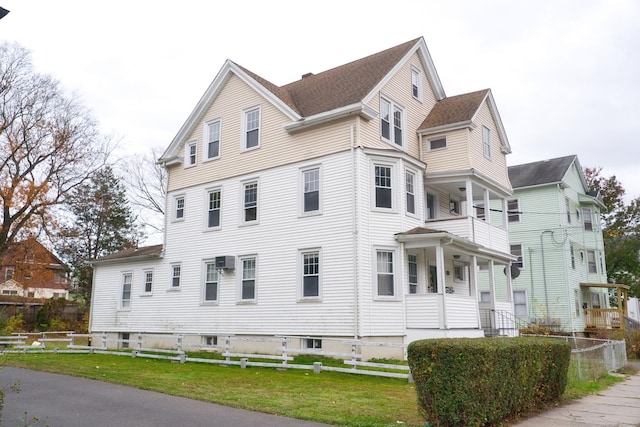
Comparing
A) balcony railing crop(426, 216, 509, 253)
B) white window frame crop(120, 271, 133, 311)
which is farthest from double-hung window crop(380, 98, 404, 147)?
white window frame crop(120, 271, 133, 311)

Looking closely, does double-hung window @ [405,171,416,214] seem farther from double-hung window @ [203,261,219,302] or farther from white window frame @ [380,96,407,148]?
double-hung window @ [203,261,219,302]

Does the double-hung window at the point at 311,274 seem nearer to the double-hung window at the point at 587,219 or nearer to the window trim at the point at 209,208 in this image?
the window trim at the point at 209,208

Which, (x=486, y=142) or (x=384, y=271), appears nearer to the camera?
(x=384, y=271)

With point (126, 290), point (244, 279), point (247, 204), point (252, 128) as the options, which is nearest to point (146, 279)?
point (126, 290)

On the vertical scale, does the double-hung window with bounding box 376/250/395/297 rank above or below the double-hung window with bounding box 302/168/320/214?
below

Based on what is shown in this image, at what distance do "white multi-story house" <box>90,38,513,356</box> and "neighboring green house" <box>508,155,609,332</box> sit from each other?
10.6 metres

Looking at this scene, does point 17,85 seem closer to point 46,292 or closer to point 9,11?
point 9,11

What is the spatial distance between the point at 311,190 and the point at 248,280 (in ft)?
13.6

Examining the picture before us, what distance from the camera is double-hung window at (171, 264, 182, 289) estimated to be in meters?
22.2

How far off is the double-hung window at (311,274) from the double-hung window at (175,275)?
6.57 metres

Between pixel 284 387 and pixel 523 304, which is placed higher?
pixel 523 304

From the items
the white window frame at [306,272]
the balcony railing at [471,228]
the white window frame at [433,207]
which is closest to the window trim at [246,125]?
the white window frame at [306,272]

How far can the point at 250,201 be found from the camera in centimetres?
2042

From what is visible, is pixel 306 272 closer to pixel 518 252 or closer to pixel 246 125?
pixel 246 125
